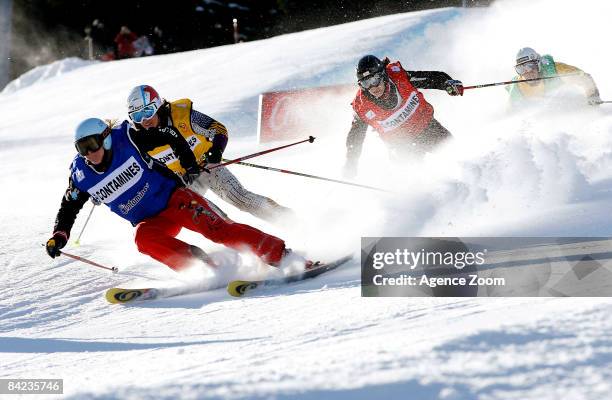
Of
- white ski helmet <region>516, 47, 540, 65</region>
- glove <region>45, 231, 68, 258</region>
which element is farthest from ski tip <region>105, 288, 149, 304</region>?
white ski helmet <region>516, 47, 540, 65</region>

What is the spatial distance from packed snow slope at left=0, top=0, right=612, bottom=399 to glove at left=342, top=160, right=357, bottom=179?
6.6 inches

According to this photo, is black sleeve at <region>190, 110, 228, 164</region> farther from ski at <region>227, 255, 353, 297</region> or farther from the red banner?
the red banner

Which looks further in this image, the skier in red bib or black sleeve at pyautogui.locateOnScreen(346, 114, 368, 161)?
black sleeve at pyautogui.locateOnScreen(346, 114, 368, 161)

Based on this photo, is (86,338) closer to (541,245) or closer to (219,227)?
(219,227)

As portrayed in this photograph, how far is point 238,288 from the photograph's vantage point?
5438mm

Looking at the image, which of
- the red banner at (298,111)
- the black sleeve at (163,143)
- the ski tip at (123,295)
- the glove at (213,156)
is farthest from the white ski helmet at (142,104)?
the red banner at (298,111)

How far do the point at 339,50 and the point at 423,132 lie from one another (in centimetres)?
738

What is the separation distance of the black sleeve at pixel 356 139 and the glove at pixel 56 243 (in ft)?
8.66

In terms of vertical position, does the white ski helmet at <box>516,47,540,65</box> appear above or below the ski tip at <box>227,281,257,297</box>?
above

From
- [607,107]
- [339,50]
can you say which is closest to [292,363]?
[607,107]

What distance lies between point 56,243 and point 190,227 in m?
0.93

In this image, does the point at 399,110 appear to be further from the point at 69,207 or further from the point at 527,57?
the point at 69,207

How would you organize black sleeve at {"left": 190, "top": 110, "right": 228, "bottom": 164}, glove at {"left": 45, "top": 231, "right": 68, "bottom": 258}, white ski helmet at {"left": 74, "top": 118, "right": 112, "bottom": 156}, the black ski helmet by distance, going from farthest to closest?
the black ski helmet
black sleeve at {"left": 190, "top": 110, "right": 228, "bottom": 164}
glove at {"left": 45, "top": 231, "right": 68, "bottom": 258}
white ski helmet at {"left": 74, "top": 118, "right": 112, "bottom": 156}

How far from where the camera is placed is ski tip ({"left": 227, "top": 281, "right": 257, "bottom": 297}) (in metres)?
5.43
